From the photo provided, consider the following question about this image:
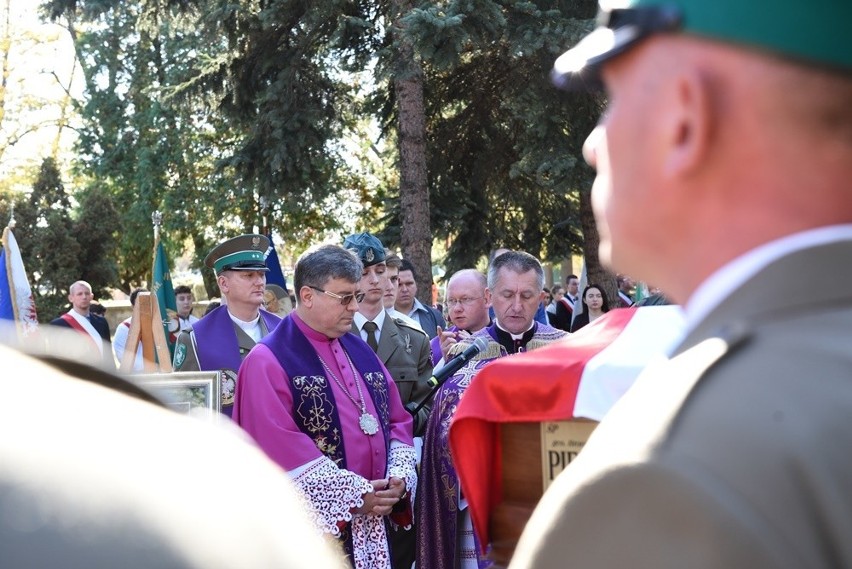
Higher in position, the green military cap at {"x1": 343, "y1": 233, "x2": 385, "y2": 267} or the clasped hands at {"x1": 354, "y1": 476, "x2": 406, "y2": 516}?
the green military cap at {"x1": 343, "y1": 233, "x2": 385, "y2": 267}

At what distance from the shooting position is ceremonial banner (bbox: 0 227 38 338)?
955 centimetres

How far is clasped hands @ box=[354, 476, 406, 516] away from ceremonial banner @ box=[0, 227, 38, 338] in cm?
554

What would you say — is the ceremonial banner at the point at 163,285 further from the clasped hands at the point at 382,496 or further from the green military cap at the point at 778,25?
the green military cap at the point at 778,25

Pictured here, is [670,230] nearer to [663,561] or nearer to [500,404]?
[663,561]

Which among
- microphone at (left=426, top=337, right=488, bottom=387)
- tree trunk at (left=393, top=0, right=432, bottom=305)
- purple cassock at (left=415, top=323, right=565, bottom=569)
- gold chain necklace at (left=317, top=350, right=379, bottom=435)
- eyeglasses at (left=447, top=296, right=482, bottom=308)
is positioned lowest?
purple cassock at (left=415, top=323, right=565, bottom=569)

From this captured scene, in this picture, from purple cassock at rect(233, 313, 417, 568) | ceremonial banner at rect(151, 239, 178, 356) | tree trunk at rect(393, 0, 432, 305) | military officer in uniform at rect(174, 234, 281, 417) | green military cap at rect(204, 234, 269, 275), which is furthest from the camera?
tree trunk at rect(393, 0, 432, 305)

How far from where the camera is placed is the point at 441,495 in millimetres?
5465

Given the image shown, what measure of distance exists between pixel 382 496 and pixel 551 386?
94.7 inches

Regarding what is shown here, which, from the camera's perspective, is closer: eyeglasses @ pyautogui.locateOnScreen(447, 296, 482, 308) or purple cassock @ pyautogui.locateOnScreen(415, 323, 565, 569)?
purple cassock @ pyautogui.locateOnScreen(415, 323, 565, 569)

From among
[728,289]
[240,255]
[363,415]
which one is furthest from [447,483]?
[728,289]

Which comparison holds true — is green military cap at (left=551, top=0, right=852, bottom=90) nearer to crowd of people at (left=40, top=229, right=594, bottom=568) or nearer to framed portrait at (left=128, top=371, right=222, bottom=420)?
crowd of people at (left=40, top=229, right=594, bottom=568)

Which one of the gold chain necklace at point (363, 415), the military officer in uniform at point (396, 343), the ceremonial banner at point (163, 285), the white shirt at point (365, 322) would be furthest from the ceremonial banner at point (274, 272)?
the gold chain necklace at point (363, 415)

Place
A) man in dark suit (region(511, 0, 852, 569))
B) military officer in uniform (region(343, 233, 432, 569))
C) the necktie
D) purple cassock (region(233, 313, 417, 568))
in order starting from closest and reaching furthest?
man in dark suit (region(511, 0, 852, 569)), purple cassock (region(233, 313, 417, 568)), military officer in uniform (region(343, 233, 432, 569)), the necktie

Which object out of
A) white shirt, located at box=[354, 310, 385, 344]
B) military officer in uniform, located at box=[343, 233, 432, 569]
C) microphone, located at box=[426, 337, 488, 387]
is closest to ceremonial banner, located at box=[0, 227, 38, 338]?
military officer in uniform, located at box=[343, 233, 432, 569]
